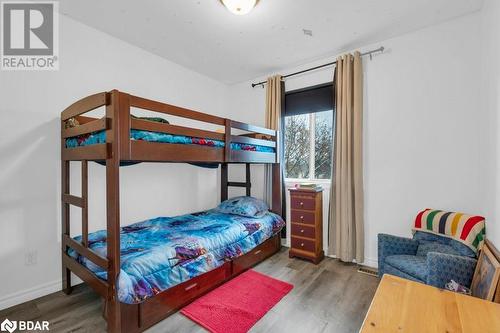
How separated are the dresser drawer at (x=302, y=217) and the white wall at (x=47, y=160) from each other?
1840mm

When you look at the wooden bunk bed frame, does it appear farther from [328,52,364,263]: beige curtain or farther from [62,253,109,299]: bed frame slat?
[328,52,364,263]: beige curtain

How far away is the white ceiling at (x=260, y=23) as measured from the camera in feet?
7.09

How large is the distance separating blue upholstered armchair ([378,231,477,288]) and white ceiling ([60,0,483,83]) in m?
2.16

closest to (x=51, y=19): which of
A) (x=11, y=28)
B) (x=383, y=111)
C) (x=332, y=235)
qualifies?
(x=11, y=28)

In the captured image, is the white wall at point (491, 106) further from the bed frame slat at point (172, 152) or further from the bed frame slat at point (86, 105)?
the bed frame slat at point (86, 105)

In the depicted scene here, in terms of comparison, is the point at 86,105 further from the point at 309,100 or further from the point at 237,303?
the point at 309,100

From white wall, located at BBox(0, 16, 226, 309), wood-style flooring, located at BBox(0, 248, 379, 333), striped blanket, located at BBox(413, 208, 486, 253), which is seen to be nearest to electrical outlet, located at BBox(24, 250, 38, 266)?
white wall, located at BBox(0, 16, 226, 309)

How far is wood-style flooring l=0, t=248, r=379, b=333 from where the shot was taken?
177 cm

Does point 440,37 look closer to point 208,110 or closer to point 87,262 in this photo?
point 208,110

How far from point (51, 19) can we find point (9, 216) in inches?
73.5

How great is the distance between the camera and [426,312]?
3.04 ft

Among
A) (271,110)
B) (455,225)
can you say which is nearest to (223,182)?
(271,110)

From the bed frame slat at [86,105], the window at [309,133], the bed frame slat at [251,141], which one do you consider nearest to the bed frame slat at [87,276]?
the bed frame slat at [86,105]

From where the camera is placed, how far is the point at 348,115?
113 inches
